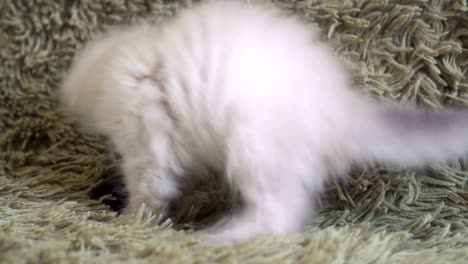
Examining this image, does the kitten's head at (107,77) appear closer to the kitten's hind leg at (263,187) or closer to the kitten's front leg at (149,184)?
the kitten's front leg at (149,184)

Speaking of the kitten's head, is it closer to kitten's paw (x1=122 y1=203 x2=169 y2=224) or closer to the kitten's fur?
the kitten's fur

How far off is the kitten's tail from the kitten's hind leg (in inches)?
5.2

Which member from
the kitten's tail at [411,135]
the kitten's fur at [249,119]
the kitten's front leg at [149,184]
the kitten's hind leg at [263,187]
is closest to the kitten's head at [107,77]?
the kitten's fur at [249,119]

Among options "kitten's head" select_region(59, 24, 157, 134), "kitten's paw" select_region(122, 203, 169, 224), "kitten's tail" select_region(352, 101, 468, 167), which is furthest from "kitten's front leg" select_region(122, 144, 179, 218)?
"kitten's tail" select_region(352, 101, 468, 167)

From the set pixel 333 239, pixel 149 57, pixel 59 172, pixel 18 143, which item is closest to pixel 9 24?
pixel 18 143

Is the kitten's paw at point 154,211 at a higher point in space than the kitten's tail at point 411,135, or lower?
lower

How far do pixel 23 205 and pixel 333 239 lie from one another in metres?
0.61

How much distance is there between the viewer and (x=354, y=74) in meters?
1.17

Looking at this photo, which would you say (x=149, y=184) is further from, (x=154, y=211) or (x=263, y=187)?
(x=263, y=187)

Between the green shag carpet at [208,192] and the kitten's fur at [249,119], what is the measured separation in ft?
0.33

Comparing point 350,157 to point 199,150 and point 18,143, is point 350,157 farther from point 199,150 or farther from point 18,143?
point 18,143

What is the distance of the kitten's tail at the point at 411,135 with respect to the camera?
865 mm

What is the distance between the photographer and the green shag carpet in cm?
74

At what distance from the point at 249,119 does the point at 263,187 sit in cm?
12
